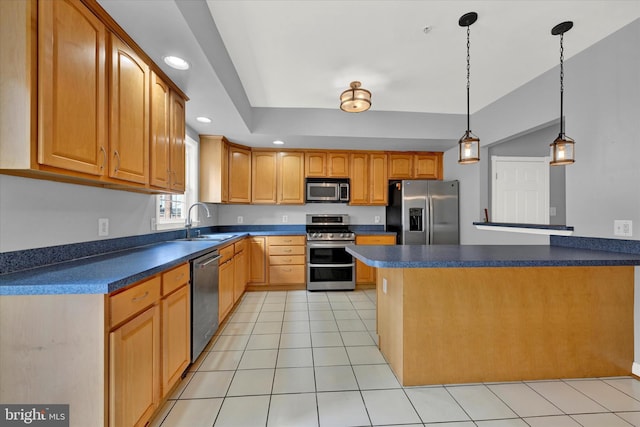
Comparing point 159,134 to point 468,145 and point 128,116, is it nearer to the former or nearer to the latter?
point 128,116

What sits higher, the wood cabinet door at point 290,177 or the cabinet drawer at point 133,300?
the wood cabinet door at point 290,177

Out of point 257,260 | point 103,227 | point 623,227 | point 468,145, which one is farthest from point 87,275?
point 623,227

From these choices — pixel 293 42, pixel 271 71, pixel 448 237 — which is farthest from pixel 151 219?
pixel 448 237

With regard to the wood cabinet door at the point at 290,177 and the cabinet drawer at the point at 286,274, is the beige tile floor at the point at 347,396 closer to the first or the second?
the cabinet drawer at the point at 286,274

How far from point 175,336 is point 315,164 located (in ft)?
10.5

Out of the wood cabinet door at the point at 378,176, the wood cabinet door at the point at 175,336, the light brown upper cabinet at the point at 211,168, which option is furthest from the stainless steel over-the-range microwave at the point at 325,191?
the wood cabinet door at the point at 175,336

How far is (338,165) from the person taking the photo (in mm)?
4371

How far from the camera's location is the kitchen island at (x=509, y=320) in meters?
1.82

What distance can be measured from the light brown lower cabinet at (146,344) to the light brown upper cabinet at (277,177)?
250cm

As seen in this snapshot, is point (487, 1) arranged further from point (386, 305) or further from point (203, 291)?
point (203, 291)

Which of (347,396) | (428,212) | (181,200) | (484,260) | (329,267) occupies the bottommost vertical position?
(347,396)

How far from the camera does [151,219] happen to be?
8.10ft

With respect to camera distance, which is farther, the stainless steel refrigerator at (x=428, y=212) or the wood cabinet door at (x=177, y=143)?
the stainless steel refrigerator at (x=428, y=212)

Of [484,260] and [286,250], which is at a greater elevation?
[484,260]
